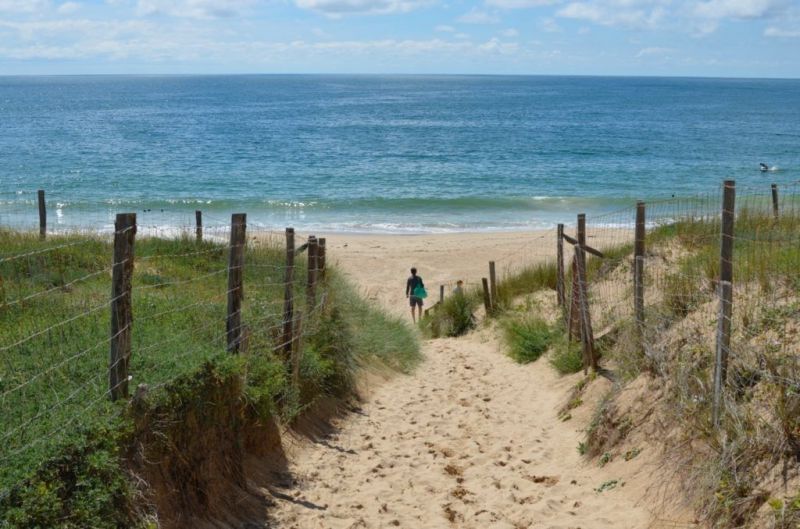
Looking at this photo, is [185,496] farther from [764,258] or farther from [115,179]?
[115,179]

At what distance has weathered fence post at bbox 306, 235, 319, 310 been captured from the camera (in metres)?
10.4

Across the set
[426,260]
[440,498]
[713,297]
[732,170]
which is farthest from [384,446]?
[732,170]

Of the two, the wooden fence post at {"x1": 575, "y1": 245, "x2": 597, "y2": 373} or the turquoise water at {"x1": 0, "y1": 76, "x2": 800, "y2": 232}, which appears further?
the turquoise water at {"x1": 0, "y1": 76, "x2": 800, "y2": 232}

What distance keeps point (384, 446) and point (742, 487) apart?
4.37m

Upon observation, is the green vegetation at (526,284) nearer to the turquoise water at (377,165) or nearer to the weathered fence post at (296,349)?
the weathered fence post at (296,349)

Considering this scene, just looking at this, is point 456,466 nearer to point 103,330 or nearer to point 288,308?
point 288,308

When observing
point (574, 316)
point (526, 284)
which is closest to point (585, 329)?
point (574, 316)

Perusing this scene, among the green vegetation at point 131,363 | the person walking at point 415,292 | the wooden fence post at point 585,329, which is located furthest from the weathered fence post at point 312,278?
the person walking at point 415,292

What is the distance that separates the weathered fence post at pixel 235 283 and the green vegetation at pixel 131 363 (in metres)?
0.19

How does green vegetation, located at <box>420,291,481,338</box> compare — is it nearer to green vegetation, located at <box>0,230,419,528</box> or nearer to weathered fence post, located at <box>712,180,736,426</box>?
green vegetation, located at <box>0,230,419,528</box>

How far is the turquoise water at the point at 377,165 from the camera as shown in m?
40.1

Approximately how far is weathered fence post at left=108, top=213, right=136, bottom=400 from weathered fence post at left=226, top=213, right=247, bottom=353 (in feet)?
5.87

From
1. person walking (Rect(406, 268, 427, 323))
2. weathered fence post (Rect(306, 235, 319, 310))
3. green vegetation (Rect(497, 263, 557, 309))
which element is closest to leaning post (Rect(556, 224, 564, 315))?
green vegetation (Rect(497, 263, 557, 309))

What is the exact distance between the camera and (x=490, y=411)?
11.0 metres
